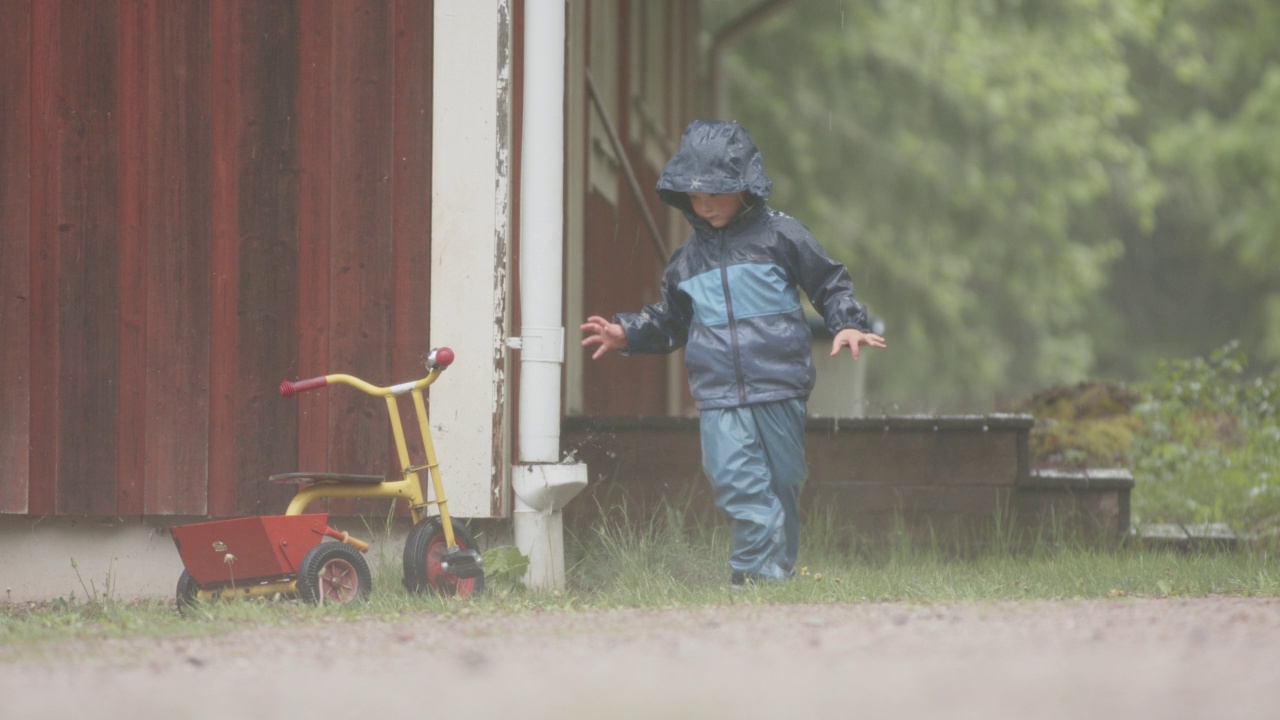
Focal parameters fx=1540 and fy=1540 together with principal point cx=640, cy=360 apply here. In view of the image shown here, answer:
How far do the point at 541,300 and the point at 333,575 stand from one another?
119 cm

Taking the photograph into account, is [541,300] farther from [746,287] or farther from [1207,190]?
[1207,190]

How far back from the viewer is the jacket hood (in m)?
4.95

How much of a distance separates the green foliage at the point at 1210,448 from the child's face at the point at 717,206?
2.67m

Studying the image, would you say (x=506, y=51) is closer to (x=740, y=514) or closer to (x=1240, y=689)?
(x=740, y=514)

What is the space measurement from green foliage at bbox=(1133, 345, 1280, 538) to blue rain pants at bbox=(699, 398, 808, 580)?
2.27 metres

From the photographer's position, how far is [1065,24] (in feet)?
58.1

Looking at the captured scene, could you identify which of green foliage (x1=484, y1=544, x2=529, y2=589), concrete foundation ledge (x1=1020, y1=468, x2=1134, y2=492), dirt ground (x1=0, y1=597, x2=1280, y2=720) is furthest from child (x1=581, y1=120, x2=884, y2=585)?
concrete foundation ledge (x1=1020, y1=468, x2=1134, y2=492)

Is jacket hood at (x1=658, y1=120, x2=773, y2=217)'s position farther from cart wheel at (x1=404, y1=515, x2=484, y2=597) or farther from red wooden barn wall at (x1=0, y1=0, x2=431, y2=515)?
cart wheel at (x1=404, y1=515, x2=484, y2=597)

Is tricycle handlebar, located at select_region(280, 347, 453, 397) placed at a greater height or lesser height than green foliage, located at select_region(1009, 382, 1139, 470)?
greater

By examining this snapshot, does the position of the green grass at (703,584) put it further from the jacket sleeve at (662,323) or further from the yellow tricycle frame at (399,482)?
the jacket sleeve at (662,323)

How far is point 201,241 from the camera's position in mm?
5406

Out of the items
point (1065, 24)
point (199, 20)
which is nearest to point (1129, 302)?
point (1065, 24)

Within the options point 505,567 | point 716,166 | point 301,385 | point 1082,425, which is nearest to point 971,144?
point 1082,425

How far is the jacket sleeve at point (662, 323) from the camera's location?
5.20m
